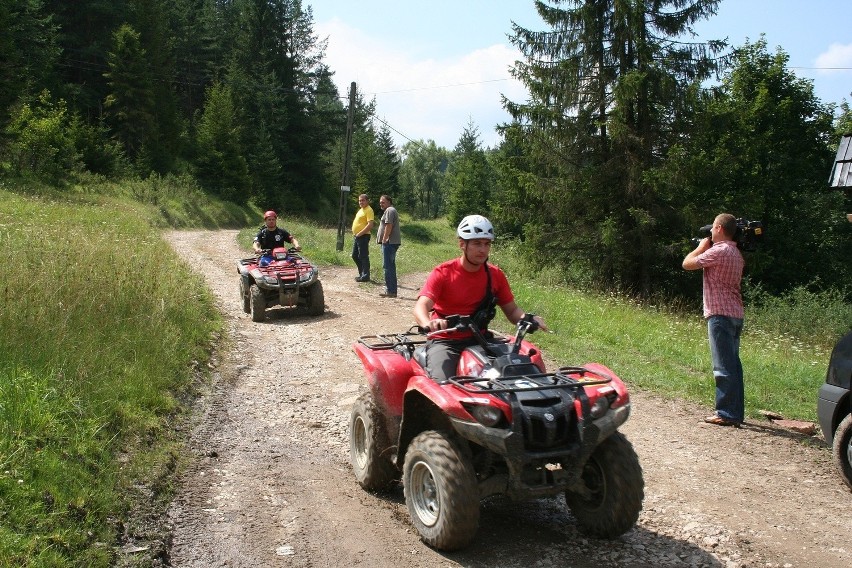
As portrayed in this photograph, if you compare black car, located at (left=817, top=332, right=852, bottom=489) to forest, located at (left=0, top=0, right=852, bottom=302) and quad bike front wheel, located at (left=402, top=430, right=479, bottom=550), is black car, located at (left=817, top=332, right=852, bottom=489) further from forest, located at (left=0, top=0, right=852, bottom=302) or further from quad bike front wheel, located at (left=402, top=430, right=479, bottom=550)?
forest, located at (left=0, top=0, right=852, bottom=302)

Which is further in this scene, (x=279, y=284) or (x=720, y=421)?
(x=279, y=284)

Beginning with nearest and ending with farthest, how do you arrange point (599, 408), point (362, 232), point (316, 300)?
point (599, 408) < point (316, 300) < point (362, 232)

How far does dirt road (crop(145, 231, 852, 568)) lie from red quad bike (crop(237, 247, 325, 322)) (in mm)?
3705

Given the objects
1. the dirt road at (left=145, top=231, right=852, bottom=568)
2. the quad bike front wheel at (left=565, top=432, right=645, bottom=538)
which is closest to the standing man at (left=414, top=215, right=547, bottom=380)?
the quad bike front wheel at (left=565, top=432, right=645, bottom=538)

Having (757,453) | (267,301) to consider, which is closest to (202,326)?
(267,301)

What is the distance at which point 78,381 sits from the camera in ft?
19.5

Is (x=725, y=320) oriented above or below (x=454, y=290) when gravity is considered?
below

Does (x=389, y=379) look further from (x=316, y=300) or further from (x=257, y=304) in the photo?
(x=316, y=300)

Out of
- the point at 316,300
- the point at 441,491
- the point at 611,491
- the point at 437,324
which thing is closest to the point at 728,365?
the point at 611,491

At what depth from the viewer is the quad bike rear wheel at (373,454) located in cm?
514

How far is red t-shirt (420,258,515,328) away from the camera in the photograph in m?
5.30

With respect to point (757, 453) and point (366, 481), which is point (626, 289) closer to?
point (757, 453)

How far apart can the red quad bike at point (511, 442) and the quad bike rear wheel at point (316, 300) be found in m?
7.78

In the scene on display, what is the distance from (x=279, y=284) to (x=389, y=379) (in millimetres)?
7453
